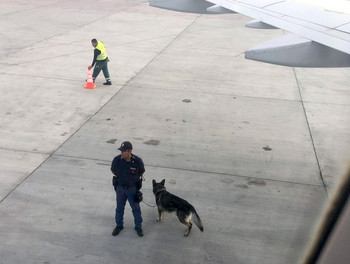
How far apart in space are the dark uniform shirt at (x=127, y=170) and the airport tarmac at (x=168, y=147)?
35.8 inches

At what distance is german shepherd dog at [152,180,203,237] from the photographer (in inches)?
233

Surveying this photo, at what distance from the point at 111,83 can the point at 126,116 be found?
113 inches

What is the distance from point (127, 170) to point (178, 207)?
3.12 ft

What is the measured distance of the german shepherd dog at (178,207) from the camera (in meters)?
5.92

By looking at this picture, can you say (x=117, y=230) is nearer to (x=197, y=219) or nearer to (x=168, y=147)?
(x=197, y=219)

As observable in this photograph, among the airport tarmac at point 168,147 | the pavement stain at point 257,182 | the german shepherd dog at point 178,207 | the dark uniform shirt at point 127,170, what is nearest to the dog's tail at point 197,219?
the german shepherd dog at point 178,207

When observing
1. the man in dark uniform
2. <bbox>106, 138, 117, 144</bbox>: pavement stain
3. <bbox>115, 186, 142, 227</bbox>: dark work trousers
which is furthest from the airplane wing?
<bbox>106, 138, 117, 144</bbox>: pavement stain

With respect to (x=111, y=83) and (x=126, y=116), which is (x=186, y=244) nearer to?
(x=126, y=116)

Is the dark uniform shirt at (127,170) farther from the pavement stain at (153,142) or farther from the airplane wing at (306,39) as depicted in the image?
the pavement stain at (153,142)

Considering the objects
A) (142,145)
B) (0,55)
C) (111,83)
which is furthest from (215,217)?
(0,55)

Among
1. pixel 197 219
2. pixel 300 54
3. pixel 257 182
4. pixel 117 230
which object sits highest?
pixel 300 54

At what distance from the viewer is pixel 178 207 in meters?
5.98

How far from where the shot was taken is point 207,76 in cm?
1415

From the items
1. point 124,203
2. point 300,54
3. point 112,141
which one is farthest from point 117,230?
point 300,54
